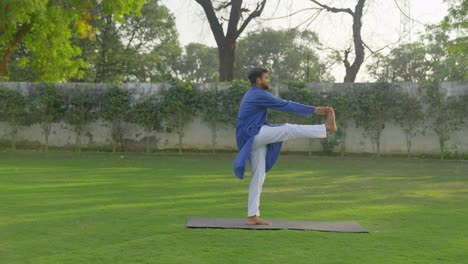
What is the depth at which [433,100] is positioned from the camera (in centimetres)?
1853

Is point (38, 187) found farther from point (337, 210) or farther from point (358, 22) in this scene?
point (358, 22)

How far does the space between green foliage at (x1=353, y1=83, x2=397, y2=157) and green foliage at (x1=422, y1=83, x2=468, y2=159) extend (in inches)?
44.4

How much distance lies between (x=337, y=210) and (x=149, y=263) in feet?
11.9

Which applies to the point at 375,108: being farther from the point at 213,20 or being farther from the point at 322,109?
the point at 322,109

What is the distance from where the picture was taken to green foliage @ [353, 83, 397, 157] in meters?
18.8

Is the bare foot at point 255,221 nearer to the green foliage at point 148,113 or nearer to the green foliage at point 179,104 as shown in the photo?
the green foliage at point 179,104

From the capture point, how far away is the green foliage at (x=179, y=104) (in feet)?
63.4

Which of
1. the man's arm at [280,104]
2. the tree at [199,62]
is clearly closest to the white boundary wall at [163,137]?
the man's arm at [280,104]

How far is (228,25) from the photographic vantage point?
78.9 feet

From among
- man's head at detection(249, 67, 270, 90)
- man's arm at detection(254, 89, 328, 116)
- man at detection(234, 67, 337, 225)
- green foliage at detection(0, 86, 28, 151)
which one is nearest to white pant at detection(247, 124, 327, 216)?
man at detection(234, 67, 337, 225)

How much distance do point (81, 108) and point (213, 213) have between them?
1376cm

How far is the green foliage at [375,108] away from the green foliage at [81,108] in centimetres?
878

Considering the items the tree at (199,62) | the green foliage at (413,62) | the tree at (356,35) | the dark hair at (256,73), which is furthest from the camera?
the tree at (199,62)

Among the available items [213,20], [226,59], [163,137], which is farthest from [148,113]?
[213,20]
